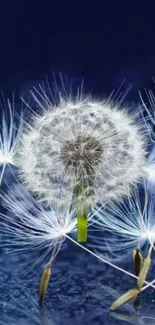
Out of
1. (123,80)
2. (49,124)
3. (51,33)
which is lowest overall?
(49,124)

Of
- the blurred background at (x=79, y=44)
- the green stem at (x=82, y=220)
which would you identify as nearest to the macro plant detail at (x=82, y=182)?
the green stem at (x=82, y=220)

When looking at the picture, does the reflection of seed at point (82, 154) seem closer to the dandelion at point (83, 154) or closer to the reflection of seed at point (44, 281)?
the dandelion at point (83, 154)

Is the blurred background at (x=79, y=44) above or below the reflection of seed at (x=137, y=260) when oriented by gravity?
above

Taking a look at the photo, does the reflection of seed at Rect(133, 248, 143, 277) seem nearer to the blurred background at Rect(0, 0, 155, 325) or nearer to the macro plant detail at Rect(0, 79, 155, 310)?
the macro plant detail at Rect(0, 79, 155, 310)

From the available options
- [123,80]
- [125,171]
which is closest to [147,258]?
[125,171]

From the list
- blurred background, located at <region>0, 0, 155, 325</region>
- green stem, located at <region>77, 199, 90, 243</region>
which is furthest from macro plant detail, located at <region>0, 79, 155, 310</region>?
blurred background, located at <region>0, 0, 155, 325</region>

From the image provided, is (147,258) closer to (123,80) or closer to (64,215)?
(64,215)
